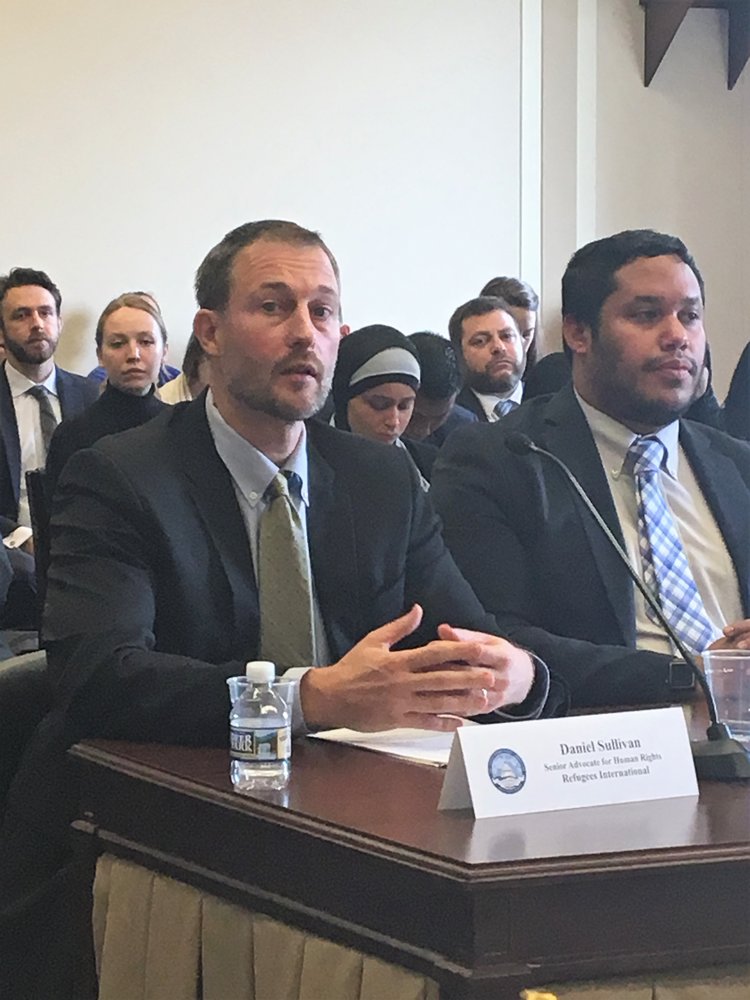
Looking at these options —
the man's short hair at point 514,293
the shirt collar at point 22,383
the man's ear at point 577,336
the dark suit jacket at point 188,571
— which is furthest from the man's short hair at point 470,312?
the dark suit jacket at point 188,571

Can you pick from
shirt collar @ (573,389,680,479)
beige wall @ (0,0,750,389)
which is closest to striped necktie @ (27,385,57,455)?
Answer: beige wall @ (0,0,750,389)

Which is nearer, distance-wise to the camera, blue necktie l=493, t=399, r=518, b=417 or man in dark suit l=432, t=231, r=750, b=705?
man in dark suit l=432, t=231, r=750, b=705

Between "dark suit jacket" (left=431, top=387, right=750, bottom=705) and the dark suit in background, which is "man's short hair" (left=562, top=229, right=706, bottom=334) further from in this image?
the dark suit in background

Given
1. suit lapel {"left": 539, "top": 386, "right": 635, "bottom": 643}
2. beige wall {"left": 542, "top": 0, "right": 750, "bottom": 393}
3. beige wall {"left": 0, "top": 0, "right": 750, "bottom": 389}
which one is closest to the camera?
suit lapel {"left": 539, "top": 386, "right": 635, "bottom": 643}

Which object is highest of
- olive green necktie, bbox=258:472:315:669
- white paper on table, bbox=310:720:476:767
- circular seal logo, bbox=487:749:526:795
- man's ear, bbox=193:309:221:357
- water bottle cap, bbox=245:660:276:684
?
man's ear, bbox=193:309:221:357

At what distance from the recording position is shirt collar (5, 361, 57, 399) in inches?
200

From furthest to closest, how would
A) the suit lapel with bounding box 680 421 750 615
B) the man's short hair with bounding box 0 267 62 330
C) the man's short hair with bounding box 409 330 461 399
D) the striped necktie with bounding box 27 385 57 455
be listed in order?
the man's short hair with bounding box 0 267 62 330
the striped necktie with bounding box 27 385 57 455
the man's short hair with bounding box 409 330 461 399
the suit lapel with bounding box 680 421 750 615

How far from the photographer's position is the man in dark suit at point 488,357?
469 cm

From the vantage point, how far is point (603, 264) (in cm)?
235

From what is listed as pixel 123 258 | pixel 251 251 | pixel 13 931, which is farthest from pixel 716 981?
pixel 123 258

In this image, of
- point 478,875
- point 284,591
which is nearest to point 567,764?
point 478,875

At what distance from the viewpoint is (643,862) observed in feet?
3.56

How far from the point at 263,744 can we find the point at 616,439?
1127 millimetres

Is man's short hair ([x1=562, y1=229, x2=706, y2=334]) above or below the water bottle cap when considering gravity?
above
